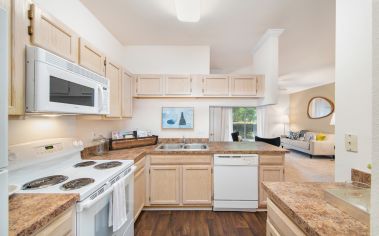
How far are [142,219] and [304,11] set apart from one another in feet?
11.2

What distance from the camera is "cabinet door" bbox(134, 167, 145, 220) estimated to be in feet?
7.00

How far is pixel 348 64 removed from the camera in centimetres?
120

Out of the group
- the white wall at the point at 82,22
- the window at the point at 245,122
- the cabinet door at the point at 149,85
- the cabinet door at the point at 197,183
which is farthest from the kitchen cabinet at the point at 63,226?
the window at the point at 245,122

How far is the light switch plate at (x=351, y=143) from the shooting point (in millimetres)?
1140

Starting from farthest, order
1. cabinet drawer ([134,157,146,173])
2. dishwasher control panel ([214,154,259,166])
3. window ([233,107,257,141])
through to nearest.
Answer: window ([233,107,257,141])
dishwasher control panel ([214,154,259,166])
cabinet drawer ([134,157,146,173])

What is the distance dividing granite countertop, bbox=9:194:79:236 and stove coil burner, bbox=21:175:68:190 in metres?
0.12

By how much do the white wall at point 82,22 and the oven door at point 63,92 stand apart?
81cm

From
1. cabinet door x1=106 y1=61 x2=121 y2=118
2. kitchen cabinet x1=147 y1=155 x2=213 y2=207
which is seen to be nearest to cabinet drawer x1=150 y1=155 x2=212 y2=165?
kitchen cabinet x1=147 y1=155 x2=213 y2=207

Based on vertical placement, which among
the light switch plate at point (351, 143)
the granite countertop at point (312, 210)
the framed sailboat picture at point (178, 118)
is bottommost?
the granite countertop at point (312, 210)

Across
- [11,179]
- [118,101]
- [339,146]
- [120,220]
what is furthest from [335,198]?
[118,101]

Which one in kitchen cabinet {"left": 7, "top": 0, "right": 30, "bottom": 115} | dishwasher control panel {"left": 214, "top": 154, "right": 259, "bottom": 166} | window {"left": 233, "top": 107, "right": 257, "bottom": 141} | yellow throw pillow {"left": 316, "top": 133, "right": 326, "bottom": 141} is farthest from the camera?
window {"left": 233, "top": 107, "right": 257, "bottom": 141}

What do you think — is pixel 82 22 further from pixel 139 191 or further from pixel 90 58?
pixel 139 191

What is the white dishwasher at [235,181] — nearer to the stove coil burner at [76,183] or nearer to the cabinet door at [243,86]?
the cabinet door at [243,86]

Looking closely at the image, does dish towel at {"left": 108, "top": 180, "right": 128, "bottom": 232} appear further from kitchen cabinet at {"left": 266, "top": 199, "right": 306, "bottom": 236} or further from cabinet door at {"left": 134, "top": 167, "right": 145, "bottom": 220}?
kitchen cabinet at {"left": 266, "top": 199, "right": 306, "bottom": 236}
